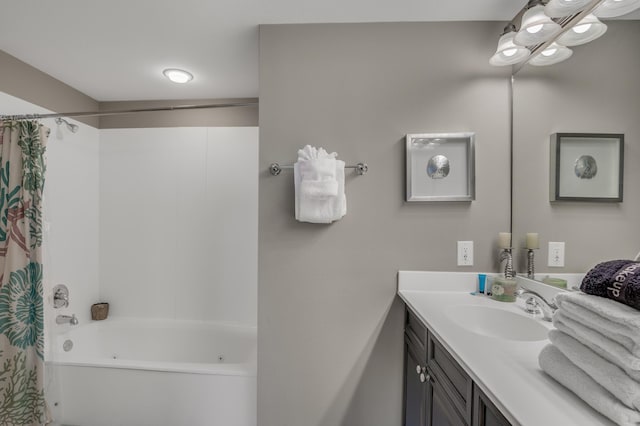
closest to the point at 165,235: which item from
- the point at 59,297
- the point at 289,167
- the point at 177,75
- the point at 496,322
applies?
the point at 59,297

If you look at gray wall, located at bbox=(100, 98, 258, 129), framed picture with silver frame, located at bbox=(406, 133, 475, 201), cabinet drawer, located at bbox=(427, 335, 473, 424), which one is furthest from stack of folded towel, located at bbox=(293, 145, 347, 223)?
gray wall, located at bbox=(100, 98, 258, 129)

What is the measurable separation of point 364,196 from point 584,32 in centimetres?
111

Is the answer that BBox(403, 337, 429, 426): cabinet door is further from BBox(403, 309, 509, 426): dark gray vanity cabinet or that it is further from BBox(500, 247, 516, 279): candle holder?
BBox(500, 247, 516, 279): candle holder

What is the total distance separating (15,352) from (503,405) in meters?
2.47

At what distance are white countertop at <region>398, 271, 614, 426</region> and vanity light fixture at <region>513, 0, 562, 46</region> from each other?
4.07 feet

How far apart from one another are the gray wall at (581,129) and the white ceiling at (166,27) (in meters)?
0.54

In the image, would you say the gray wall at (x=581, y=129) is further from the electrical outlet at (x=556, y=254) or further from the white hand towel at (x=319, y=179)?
the white hand towel at (x=319, y=179)

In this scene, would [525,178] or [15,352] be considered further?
[15,352]

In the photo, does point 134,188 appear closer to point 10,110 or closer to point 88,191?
point 88,191

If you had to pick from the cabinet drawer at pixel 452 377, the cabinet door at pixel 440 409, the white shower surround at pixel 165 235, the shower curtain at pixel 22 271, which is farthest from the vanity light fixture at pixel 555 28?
the shower curtain at pixel 22 271

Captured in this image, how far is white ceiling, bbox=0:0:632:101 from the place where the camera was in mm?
1378

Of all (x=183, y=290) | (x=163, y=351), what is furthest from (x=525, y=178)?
(x=163, y=351)

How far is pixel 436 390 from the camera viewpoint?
1062 mm

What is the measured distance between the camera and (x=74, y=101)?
7.44ft
